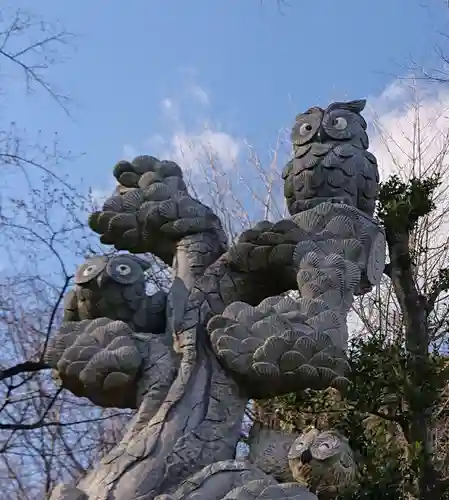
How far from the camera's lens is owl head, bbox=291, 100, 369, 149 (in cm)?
264

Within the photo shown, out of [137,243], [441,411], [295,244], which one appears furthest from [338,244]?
[441,411]

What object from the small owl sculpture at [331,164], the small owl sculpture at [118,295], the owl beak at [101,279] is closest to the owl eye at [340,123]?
the small owl sculpture at [331,164]

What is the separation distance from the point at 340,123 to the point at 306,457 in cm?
114

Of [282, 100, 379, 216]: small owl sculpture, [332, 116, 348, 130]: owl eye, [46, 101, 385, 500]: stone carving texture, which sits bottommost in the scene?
[46, 101, 385, 500]: stone carving texture

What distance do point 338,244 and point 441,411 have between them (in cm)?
432

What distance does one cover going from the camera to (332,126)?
105 inches

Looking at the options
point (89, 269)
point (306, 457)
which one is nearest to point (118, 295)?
point (89, 269)

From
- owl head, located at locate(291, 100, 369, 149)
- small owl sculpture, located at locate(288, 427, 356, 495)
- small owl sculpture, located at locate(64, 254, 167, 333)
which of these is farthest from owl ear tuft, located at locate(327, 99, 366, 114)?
small owl sculpture, located at locate(288, 427, 356, 495)

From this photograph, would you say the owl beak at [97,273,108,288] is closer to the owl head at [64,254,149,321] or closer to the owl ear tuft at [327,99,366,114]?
the owl head at [64,254,149,321]

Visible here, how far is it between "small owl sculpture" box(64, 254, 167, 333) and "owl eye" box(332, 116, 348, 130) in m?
0.79

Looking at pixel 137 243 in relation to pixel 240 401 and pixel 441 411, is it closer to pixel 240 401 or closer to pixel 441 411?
pixel 240 401

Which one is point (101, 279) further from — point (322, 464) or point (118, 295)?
point (322, 464)

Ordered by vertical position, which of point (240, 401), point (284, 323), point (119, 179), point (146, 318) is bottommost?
point (240, 401)

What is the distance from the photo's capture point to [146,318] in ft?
8.16
